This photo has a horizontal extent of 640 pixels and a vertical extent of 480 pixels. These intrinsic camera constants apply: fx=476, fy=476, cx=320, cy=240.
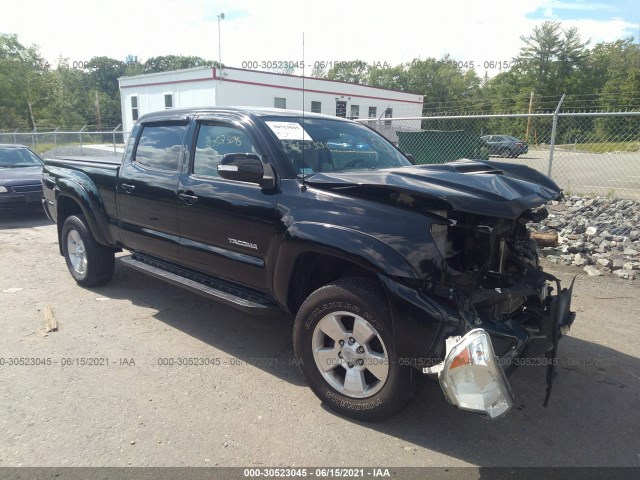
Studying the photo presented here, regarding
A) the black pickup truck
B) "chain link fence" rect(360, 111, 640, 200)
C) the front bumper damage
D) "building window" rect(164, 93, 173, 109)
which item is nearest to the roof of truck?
the black pickup truck

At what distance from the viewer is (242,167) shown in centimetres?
329

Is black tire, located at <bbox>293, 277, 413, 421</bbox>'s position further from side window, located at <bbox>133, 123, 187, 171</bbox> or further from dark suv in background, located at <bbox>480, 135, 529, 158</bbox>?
dark suv in background, located at <bbox>480, 135, 529, 158</bbox>

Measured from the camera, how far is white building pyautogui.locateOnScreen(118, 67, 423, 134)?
2248 cm

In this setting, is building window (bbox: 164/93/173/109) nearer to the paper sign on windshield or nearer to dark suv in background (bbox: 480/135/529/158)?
dark suv in background (bbox: 480/135/529/158)

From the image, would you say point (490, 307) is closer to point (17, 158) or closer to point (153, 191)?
point (153, 191)

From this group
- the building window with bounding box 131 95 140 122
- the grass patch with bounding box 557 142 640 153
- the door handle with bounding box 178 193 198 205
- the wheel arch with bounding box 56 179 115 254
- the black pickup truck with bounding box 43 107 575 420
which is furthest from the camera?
the building window with bounding box 131 95 140 122

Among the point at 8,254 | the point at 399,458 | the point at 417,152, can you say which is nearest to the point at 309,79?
the point at 417,152

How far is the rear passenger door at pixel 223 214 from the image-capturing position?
348cm

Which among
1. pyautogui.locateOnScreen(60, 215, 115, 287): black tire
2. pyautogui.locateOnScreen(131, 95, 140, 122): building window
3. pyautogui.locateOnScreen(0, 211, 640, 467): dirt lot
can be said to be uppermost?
pyautogui.locateOnScreen(131, 95, 140, 122): building window

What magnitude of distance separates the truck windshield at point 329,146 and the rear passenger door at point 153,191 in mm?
1101

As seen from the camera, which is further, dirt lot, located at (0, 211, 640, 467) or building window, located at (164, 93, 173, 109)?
building window, located at (164, 93, 173, 109)

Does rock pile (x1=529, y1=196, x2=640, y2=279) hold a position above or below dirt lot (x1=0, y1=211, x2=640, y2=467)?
above

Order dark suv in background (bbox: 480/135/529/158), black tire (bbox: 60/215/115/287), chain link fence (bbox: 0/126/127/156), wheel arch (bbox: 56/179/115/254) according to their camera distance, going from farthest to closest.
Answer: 1. chain link fence (bbox: 0/126/127/156)
2. dark suv in background (bbox: 480/135/529/158)
3. black tire (bbox: 60/215/115/287)
4. wheel arch (bbox: 56/179/115/254)

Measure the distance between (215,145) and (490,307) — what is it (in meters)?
2.52
